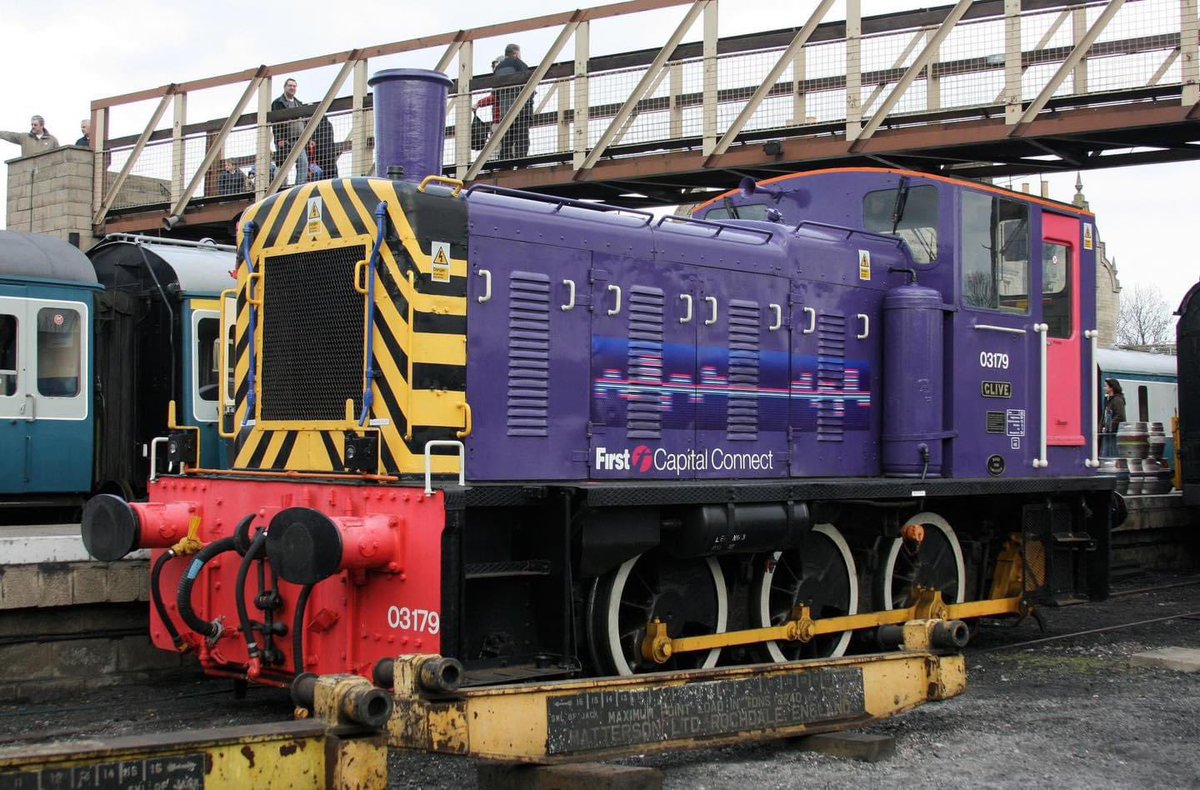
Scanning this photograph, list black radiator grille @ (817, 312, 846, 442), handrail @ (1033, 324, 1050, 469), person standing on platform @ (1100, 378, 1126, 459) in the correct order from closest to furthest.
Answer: black radiator grille @ (817, 312, 846, 442) → handrail @ (1033, 324, 1050, 469) → person standing on platform @ (1100, 378, 1126, 459)

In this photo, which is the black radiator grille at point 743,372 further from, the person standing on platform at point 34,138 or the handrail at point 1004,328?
the person standing on platform at point 34,138

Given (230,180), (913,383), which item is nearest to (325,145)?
(230,180)

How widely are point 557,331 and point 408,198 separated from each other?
117 centimetres

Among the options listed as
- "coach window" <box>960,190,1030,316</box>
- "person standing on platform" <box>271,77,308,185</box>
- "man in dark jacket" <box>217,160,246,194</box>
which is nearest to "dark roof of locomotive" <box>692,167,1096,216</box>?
"coach window" <box>960,190,1030,316</box>

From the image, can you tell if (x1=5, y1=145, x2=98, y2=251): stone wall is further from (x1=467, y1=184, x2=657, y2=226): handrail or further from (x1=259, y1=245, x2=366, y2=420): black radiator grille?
(x1=467, y1=184, x2=657, y2=226): handrail

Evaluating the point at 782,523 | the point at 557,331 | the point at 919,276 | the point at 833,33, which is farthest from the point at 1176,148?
the point at 557,331

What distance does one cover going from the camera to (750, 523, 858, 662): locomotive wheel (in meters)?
8.05

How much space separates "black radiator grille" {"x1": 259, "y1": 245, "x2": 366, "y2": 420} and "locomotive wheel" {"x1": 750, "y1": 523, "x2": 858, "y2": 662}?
9.79 feet

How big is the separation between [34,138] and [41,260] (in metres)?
8.06

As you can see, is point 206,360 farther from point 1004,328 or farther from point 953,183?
point 1004,328

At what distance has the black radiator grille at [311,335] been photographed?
22.5ft

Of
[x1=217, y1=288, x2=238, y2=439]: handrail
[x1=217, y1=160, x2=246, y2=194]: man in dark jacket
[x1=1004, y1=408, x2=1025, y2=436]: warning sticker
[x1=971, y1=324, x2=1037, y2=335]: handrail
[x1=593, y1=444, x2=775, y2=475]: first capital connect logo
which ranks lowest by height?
[x1=593, y1=444, x2=775, y2=475]: first capital connect logo

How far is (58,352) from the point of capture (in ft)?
37.1

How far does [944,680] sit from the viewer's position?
6.54 m
